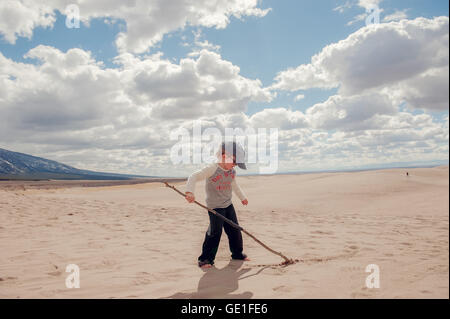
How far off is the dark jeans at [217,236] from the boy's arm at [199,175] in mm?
589

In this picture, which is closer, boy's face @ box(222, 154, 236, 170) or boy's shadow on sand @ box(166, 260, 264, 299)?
boy's shadow on sand @ box(166, 260, 264, 299)

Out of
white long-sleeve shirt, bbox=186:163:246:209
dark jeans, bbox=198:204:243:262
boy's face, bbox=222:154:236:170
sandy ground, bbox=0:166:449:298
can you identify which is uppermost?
boy's face, bbox=222:154:236:170

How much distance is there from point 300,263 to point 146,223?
18.0 ft

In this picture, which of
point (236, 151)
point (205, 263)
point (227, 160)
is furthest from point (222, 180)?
point (205, 263)

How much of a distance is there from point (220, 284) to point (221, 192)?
5.25 ft

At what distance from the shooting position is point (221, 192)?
16.0 ft

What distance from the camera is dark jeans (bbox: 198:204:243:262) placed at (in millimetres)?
4633

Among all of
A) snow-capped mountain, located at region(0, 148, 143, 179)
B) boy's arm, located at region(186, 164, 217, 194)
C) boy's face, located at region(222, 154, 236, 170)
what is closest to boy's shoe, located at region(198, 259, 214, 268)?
boy's arm, located at region(186, 164, 217, 194)

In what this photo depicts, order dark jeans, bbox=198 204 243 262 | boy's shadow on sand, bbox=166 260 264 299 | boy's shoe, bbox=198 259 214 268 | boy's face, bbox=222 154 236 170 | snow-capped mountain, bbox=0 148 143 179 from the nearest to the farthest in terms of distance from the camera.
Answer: boy's shadow on sand, bbox=166 260 264 299
boy's shoe, bbox=198 259 214 268
dark jeans, bbox=198 204 243 262
boy's face, bbox=222 154 236 170
snow-capped mountain, bbox=0 148 143 179

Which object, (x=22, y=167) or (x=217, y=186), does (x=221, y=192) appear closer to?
(x=217, y=186)

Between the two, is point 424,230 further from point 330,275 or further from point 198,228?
point 198,228

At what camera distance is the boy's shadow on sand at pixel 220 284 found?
→ 3.21 m

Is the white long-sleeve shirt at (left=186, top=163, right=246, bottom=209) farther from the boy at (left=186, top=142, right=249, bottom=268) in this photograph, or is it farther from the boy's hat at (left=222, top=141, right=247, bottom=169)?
the boy's hat at (left=222, top=141, right=247, bottom=169)
